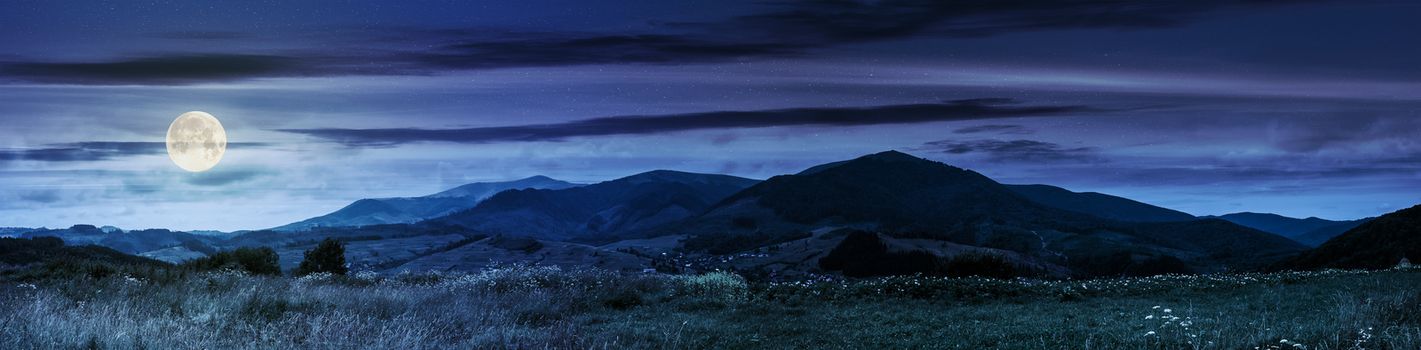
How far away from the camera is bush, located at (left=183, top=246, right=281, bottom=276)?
3014 centimetres

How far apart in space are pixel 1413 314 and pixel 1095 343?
199 inches

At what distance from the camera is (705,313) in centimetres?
1805

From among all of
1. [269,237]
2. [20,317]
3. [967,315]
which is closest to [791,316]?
[967,315]

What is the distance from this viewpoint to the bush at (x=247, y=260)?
1187 inches

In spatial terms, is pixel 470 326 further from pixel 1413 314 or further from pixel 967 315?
pixel 1413 314

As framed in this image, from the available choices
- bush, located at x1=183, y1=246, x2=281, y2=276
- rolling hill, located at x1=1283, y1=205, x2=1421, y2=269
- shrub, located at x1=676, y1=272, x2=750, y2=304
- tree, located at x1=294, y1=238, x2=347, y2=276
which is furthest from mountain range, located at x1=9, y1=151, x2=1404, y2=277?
bush, located at x1=183, y1=246, x2=281, y2=276

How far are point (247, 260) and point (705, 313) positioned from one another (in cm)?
2171

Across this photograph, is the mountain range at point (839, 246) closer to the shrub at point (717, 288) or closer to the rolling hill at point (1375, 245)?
the rolling hill at point (1375, 245)

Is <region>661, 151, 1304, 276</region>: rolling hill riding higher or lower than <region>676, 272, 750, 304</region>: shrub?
higher

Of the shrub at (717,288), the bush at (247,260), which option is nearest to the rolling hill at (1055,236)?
the bush at (247,260)

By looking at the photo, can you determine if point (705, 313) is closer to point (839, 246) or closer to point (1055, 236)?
point (839, 246)

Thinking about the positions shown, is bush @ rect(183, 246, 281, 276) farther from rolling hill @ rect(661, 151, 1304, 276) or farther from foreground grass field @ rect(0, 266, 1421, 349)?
rolling hill @ rect(661, 151, 1304, 276)

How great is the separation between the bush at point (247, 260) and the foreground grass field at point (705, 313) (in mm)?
7900

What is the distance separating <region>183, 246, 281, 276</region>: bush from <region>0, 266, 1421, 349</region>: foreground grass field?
25.9ft
